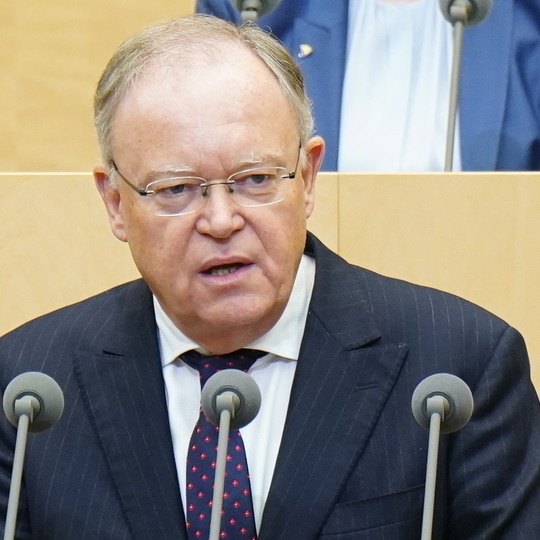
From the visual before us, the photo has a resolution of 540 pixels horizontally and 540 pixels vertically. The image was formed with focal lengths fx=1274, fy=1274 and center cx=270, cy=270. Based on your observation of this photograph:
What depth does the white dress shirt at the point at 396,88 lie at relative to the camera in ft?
6.66

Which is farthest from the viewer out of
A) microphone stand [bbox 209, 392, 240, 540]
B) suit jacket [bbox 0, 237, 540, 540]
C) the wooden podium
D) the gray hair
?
the wooden podium

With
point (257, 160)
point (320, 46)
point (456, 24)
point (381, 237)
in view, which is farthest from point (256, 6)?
point (257, 160)

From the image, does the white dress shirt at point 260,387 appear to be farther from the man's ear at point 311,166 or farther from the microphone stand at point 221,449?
the microphone stand at point 221,449

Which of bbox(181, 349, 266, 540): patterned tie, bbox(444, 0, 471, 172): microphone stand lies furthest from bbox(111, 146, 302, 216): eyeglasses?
bbox(444, 0, 471, 172): microphone stand

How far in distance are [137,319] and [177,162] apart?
241mm

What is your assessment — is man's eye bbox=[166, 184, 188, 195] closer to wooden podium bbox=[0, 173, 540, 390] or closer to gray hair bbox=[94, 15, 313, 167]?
gray hair bbox=[94, 15, 313, 167]

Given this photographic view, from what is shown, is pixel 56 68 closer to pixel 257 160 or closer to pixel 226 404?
pixel 257 160

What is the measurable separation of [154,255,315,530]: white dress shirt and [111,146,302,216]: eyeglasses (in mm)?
160

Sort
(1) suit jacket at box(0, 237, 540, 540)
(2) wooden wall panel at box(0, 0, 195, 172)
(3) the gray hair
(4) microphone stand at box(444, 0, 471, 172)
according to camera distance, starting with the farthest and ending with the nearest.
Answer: (2) wooden wall panel at box(0, 0, 195, 172) < (4) microphone stand at box(444, 0, 471, 172) < (3) the gray hair < (1) suit jacket at box(0, 237, 540, 540)

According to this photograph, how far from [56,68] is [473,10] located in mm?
1219

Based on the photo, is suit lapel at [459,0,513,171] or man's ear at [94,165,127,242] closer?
man's ear at [94,165,127,242]

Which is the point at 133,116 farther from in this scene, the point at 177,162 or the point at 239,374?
the point at 239,374

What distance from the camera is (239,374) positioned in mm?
1166

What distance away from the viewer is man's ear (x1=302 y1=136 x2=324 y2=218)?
1542 mm
